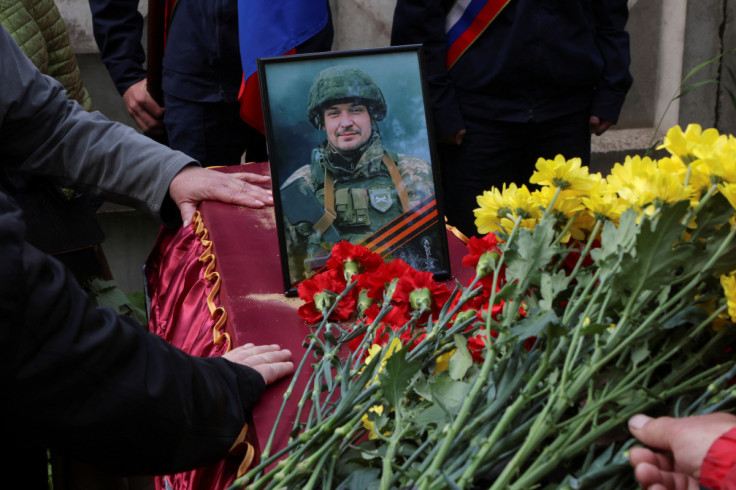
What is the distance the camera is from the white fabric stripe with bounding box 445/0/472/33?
2217mm

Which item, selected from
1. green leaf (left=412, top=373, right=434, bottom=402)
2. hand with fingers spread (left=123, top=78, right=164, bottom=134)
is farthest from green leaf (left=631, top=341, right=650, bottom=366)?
hand with fingers spread (left=123, top=78, right=164, bottom=134)

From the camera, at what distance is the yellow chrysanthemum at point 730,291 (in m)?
0.71

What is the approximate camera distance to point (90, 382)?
80cm

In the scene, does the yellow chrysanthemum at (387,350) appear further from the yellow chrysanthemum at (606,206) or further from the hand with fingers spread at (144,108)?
the hand with fingers spread at (144,108)

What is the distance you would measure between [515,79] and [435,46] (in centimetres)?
25

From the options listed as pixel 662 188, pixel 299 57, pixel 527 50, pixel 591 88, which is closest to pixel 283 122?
pixel 299 57

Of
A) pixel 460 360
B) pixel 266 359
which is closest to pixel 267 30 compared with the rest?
pixel 266 359

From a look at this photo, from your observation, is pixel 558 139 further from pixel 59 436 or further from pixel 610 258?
pixel 59 436

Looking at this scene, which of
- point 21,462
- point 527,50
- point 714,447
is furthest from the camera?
point 527,50

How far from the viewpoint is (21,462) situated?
49.4 inches

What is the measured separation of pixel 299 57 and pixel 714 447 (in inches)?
35.2

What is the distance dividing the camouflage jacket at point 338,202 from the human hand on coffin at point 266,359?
210 millimetres

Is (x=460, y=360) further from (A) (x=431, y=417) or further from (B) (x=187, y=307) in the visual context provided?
(B) (x=187, y=307)

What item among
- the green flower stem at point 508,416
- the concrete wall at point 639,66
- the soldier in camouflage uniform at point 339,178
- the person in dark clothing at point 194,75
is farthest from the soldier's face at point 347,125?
the concrete wall at point 639,66
